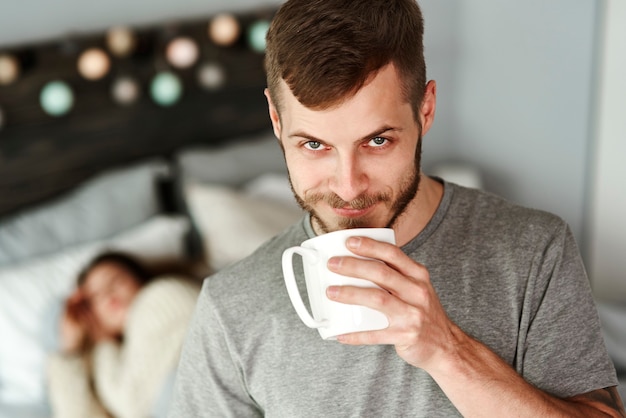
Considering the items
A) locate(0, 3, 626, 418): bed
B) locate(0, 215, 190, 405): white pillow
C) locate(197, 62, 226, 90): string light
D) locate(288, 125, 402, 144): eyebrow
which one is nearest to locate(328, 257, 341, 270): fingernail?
locate(288, 125, 402, 144): eyebrow

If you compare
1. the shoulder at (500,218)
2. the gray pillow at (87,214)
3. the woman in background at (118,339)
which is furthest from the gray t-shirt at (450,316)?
the gray pillow at (87,214)

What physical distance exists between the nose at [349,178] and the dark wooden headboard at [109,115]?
162 cm

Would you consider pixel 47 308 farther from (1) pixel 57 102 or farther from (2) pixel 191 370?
(2) pixel 191 370

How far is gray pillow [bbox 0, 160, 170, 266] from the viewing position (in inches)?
86.7

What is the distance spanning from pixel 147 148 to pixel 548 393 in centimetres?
180

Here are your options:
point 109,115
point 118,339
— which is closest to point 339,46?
point 118,339

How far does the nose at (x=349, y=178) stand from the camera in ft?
2.98

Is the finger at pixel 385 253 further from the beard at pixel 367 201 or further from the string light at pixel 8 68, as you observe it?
the string light at pixel 8 68

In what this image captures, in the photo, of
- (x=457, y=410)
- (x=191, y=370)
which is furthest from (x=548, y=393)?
(x=191, y=370)

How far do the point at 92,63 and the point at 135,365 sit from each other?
0.90m

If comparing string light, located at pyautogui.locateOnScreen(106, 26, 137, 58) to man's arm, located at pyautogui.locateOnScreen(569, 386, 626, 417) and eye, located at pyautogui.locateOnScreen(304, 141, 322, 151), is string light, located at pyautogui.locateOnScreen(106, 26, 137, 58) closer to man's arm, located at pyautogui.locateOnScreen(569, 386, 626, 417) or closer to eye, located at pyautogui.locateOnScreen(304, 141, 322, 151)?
eye, located at pyautogui.locateOnScreen(304, 141, 322, 151)

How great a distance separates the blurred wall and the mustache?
65.5 inches

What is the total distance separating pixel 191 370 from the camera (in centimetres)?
107

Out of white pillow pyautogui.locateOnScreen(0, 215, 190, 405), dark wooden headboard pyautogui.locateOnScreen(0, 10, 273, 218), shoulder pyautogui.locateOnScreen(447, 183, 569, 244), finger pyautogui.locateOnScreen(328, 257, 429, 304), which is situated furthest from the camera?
dark wooden headboard pyautogui.locateOnScreen(0, 10, 273, 218)
